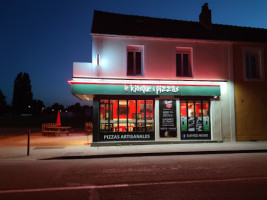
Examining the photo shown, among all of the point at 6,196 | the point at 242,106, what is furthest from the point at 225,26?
the point at 6,196

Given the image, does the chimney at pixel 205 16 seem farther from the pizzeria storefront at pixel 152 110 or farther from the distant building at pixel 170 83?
the pizzeria storefront at pixel 152 110

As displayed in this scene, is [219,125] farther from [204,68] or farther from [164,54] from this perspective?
[164,54]

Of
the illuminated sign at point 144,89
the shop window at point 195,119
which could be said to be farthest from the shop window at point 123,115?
the shop window at point 195,119

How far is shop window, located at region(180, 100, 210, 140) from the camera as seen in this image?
596 inches

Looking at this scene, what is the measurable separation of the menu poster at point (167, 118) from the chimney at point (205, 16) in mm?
7740

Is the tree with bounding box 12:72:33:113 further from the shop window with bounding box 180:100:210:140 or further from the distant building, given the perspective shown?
the shop window with bounding box 180:100:210:140

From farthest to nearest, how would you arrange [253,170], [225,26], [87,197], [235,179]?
1. [225,26]
2. [253,170]
3. [235,179]
4. [87,197]

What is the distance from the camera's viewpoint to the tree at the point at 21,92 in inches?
3615

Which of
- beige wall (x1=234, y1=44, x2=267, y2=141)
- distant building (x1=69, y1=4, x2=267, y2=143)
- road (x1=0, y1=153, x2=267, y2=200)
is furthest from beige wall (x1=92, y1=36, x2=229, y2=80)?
road (x1=0, y1=153, x2=267, y2=200)

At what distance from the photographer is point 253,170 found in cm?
775

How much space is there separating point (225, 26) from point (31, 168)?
1761cm

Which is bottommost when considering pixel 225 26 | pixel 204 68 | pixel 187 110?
pixel 187 110

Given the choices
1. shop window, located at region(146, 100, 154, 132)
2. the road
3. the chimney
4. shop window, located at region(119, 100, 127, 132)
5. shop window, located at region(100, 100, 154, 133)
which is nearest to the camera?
the road

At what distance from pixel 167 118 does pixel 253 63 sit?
743 centimetres
